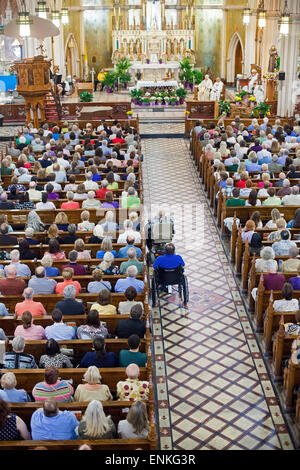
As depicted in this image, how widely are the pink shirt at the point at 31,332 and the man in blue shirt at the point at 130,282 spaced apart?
1539 millimetres

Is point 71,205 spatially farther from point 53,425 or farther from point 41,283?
point 53,425

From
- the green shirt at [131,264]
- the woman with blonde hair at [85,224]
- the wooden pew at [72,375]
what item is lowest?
the wooden pew at [72,375]

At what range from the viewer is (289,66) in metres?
23.0

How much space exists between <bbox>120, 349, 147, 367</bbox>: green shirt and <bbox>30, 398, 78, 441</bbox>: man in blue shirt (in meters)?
1.31

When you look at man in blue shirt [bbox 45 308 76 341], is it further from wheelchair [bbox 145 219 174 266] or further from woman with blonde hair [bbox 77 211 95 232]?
wheelchair [bbox 145 219 174 266]

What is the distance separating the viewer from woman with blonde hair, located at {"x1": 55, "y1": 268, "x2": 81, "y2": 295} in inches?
334

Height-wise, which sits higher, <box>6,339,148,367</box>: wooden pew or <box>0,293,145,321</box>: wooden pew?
<box>0,293,145,321</box>: wooden pew

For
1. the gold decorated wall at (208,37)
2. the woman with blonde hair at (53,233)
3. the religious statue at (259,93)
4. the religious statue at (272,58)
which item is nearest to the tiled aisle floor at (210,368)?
the woman with blonde hair at (53,233)

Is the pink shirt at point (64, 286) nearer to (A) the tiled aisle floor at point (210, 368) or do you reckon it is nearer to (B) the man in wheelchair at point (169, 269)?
(A) the tiled aisle floor at point (210, 368)

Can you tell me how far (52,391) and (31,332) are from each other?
126cm

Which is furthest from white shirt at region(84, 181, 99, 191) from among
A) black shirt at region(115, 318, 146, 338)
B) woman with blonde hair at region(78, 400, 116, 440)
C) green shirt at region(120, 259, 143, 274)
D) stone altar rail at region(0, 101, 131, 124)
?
stone altar rail at region(0, 101, 131, 124)

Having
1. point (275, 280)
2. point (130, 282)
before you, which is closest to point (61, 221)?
point (130, 282)

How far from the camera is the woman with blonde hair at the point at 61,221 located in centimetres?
1073
